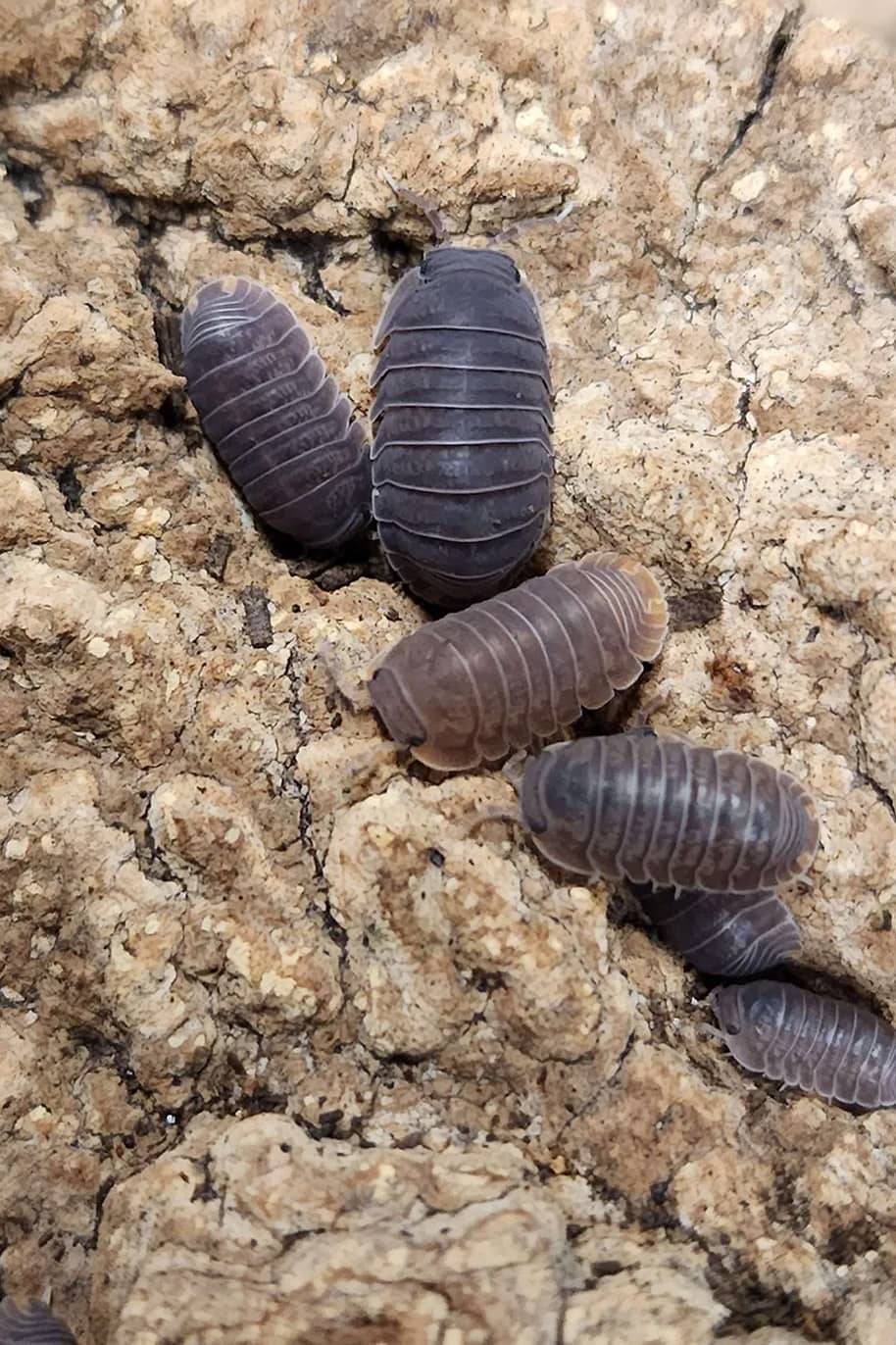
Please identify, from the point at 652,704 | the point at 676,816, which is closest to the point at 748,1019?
the point at 676,816

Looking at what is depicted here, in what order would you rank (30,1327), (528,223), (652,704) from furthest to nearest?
(528,223), (652,704), (30,1327)

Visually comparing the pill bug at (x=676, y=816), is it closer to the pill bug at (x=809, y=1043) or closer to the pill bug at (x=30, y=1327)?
the pill bug at (x=809, y=1043)

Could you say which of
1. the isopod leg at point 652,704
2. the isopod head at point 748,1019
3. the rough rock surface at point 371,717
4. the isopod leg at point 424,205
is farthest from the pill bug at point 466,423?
the isopod head at point 748,1019

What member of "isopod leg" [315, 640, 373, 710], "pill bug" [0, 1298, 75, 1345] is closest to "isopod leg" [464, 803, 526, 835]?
"isopod leg" [315, 640, 373, 710]

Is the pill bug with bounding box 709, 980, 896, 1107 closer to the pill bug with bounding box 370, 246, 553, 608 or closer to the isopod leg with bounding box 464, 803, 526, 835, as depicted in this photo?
the isopod leg with bounding box 464, 803, 526, 835

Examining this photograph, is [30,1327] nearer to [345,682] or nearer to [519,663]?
[345,682]

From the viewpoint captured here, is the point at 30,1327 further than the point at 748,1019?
No

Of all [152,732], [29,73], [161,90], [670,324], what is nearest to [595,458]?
[670,324]
